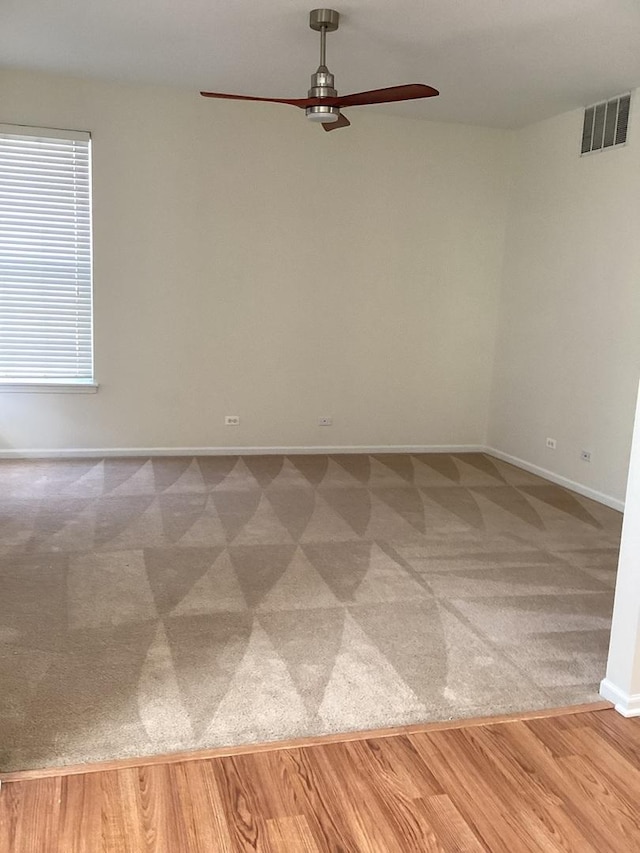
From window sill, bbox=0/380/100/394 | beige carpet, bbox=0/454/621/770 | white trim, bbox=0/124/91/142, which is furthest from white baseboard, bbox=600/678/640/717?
white trim, bbox=0/124/91/142

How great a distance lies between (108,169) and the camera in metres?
5.47

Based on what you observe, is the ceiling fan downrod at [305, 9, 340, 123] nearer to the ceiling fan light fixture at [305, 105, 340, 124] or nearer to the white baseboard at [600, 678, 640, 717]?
the ceiling fan light fixture at [305, 105, 340, 124]

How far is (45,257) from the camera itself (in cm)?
550

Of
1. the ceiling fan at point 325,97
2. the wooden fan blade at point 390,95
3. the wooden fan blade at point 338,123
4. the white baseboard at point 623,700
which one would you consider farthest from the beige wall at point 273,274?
the white baseboard at point 623,700

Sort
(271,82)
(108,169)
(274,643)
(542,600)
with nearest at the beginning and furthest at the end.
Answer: (274,643), (542,600), (271,82), (108,169)

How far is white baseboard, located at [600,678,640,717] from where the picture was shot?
8.08ft

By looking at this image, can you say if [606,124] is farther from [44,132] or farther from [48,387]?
[48,387]

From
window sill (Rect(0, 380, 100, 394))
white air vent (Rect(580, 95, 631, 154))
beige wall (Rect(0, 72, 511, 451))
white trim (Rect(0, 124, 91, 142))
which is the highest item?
Answer: white air vent (Rect(580, 95, 631, 154))

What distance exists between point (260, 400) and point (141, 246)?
1.57 metres

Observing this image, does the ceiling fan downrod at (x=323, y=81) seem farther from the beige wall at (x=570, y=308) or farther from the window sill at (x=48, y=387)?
the window sill at (x=48, y=387)

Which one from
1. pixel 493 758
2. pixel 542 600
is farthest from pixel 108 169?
pixel 493 758

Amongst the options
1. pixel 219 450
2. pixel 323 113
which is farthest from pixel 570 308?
pixel 219 450

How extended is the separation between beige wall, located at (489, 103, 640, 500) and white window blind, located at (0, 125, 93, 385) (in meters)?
3.58

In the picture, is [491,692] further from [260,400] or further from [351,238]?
[351,238]
